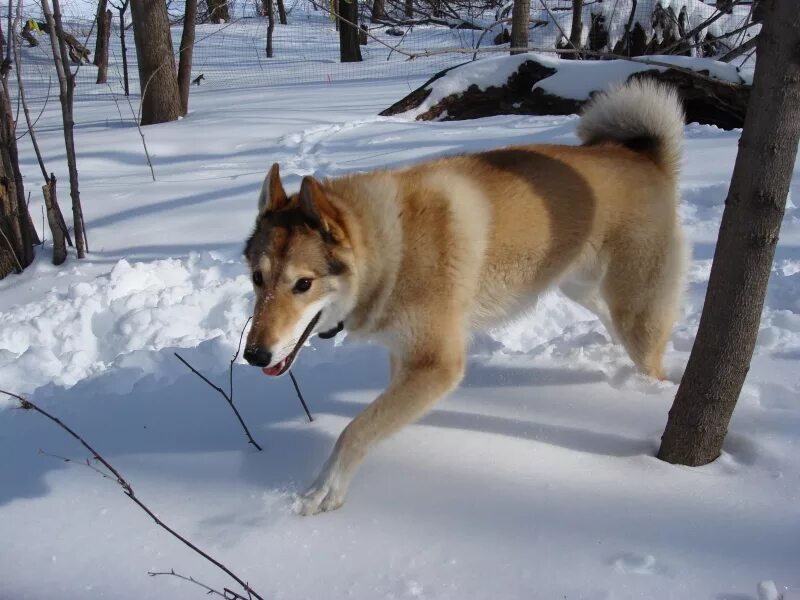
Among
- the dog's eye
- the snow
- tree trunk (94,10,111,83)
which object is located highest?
tree trunk (94,10,111,83)

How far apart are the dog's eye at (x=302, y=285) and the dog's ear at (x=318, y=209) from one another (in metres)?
0.17

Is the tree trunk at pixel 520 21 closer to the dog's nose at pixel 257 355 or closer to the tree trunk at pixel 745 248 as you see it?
the tree trunk at pixel 745 248

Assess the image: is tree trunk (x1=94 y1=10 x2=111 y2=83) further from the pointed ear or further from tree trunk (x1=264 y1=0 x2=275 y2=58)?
the pointed ear

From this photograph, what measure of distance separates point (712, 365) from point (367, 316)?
1146 mm

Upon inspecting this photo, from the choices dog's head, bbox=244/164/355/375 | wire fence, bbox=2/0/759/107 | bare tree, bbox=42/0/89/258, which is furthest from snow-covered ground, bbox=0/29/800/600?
wire fence, bbox=2/0/759/107

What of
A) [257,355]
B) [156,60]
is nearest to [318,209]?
[257,355]

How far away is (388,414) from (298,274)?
56 cm

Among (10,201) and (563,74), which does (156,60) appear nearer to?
(10,201)

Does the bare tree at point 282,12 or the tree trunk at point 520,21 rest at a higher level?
the bare tree at point 282,12

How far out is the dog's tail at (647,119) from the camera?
2803 mm

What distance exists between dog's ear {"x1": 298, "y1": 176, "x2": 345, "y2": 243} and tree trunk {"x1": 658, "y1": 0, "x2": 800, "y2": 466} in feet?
3.93

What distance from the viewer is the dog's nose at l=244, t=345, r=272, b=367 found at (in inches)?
78.2

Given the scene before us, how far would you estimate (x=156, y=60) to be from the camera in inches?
323

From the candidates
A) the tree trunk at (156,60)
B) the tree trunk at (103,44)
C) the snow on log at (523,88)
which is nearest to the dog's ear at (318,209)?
the snow on log at (523,88)
